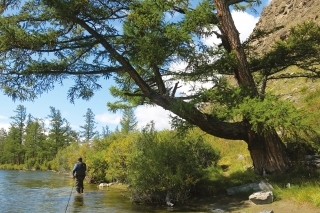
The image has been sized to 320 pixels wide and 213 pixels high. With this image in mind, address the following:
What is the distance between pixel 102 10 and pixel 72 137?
279 ft

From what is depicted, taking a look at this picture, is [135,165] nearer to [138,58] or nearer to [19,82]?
[138,58]

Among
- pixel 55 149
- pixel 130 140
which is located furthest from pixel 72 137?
pixel 130 140

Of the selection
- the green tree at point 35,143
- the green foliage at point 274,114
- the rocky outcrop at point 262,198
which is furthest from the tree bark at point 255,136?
the green tree at point 35,143

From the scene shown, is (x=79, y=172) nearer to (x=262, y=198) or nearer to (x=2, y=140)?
(x=262, y=198)

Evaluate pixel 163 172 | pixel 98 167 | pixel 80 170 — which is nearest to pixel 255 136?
pixel 163 172

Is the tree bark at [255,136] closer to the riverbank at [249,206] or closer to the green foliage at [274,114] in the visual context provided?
the green foliage at [274,114]

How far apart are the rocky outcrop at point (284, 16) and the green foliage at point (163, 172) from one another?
30013 millimetres

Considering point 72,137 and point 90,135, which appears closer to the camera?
point 90,135

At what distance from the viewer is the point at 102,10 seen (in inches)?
503

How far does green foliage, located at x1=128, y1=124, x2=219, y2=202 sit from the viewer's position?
13016 millimetres

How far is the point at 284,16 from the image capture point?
54750 mm

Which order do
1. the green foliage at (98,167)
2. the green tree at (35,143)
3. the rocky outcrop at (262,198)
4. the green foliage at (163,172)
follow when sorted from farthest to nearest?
the green tree at (35,143) → the green foliage at (98,167) → the green foliage at (163,172) → the rocky outcrop at (262,198)

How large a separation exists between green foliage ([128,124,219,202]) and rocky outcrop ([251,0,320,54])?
98.5ft

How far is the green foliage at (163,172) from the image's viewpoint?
42.7ft
